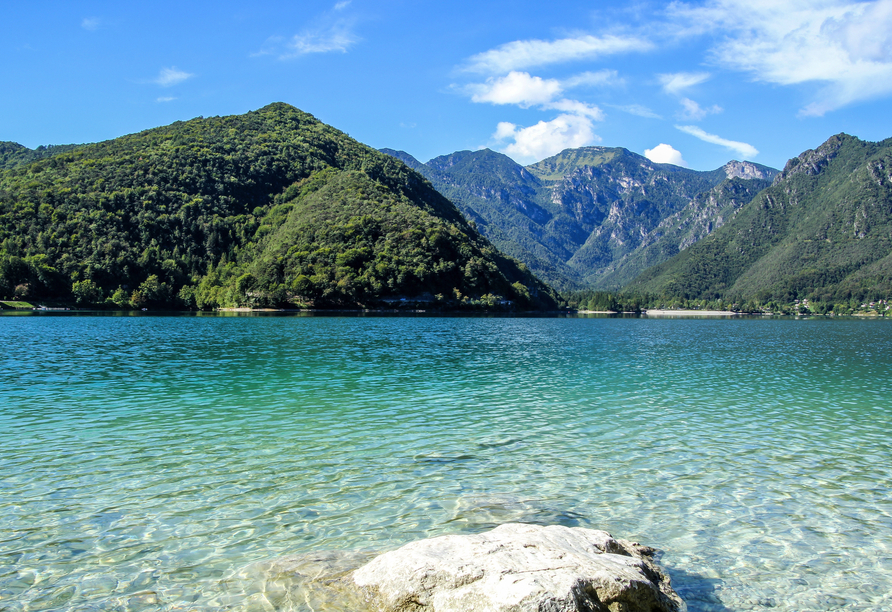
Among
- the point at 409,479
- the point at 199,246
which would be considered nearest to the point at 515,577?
the point at 409,479

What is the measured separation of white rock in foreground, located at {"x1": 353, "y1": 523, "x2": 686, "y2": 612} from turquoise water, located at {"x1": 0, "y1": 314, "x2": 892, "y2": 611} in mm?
1096

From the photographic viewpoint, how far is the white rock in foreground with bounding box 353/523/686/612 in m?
6.27

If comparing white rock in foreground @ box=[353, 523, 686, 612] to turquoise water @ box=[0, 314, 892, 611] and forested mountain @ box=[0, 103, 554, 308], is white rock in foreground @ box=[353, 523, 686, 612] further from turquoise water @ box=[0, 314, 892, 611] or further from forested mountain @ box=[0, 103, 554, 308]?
forested mountain @ box=[0, 103, 554, 308]

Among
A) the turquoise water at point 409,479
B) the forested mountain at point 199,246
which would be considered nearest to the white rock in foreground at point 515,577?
the turquoise water at point 409,479

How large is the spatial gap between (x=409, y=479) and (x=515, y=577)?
253 inches

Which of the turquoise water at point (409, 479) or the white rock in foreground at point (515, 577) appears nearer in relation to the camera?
the white rock in foreground at point (515, 577)

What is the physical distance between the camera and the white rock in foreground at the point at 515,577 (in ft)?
20.6

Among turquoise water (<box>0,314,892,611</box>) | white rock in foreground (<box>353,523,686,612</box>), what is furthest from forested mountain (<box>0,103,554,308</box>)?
white rock in foreground (<box>353,523,686,612</box>)

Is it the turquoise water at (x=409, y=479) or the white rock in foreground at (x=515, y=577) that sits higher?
the white rock in foreground at (x=515, y=577)

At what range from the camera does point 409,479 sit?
1266 centimetres

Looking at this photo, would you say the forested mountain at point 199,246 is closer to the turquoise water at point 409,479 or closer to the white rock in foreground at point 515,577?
the turquoise water at point 409,479

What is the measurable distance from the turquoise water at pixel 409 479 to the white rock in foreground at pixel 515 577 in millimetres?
1096

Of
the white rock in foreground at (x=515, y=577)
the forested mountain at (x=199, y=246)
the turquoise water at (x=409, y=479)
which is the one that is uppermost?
the forested mountain at (x=199, y=246)

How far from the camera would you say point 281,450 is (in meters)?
14.8
